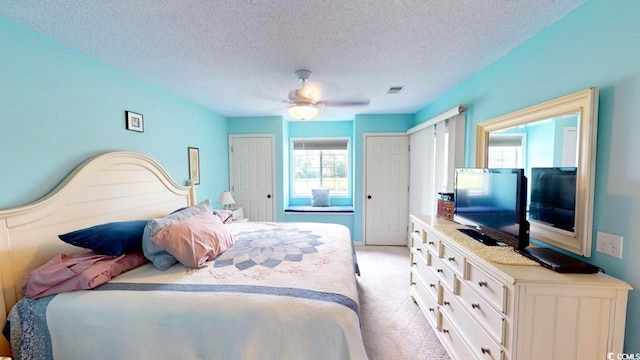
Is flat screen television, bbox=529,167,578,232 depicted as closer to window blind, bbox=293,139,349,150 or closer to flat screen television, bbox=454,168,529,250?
flat screen television, bbox=454,168,529,250

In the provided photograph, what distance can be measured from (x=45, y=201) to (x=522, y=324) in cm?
283

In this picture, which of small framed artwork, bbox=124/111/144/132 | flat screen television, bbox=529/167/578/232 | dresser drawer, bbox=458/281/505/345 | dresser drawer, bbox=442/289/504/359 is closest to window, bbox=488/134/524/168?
flat screen television, bbox=529/167/578/232

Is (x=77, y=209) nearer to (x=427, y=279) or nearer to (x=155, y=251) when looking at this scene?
(x=155, y=251)

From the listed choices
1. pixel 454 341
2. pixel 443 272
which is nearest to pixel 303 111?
pixel 443 272

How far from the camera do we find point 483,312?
141 cm

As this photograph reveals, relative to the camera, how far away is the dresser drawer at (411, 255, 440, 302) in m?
2.01

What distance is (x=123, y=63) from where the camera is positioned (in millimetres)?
2115

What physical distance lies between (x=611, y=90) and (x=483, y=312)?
1.35 m

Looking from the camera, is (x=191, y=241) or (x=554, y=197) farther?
(x=191, y=241)

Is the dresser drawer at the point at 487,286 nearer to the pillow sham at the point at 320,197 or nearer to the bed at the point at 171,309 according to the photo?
the bed at the point at 171,309

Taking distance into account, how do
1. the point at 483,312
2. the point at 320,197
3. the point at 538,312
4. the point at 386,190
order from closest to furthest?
the point at 538,312 → the point at 483,312 → the point at 386,190 → the point at 320,197

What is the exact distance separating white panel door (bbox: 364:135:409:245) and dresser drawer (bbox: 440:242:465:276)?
8.01ft

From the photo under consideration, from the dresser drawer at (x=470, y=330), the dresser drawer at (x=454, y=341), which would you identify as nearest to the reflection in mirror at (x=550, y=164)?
the dresser drawer at (x=470, y=330)

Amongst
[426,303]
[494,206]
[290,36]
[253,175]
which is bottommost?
[426,303]
